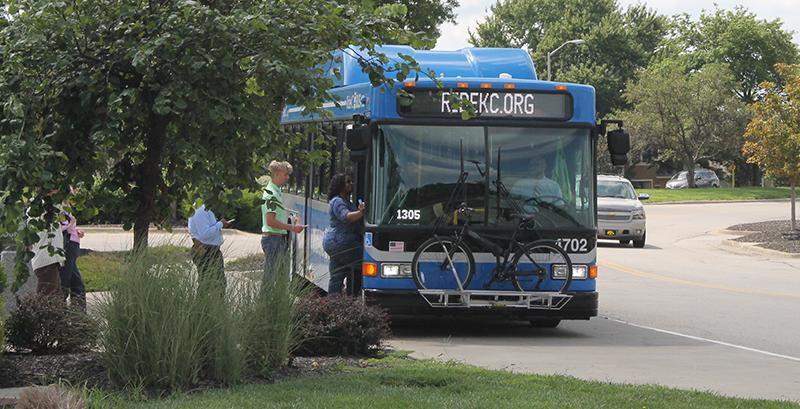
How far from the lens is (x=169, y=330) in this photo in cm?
799

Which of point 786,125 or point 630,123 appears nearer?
point 786,125

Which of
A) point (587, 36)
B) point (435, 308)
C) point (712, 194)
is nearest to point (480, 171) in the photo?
point (435, 308)

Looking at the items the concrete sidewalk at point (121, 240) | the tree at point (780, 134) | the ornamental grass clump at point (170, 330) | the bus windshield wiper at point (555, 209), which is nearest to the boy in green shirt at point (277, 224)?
the bus windshield wiper at point (555, 209)

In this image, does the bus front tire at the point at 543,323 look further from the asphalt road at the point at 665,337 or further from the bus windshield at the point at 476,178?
the bus windshield at the point at 476,178

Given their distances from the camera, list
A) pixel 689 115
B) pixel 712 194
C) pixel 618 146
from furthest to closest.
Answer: pixel 689 115 → pixel 712 194 → pixel 618 146

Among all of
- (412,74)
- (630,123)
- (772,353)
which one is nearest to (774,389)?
(772,353)

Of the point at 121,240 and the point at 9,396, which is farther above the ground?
the point at 121,240

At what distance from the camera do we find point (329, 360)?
388 inches

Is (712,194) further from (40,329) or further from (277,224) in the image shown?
(40,329)

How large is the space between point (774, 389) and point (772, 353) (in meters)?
2.81

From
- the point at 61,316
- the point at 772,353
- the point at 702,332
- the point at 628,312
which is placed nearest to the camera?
the point at 61,316

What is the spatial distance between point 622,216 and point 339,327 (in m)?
21.8

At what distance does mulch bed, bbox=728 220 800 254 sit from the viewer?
3150 cm

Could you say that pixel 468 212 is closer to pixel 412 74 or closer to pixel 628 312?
pixel 412 74
